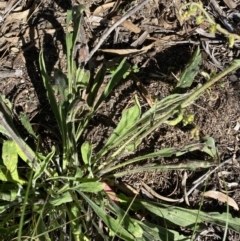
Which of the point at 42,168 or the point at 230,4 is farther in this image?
the point at 230,4

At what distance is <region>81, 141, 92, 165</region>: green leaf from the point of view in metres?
2.29

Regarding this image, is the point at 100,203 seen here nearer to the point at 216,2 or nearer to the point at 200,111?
the point at 200,111

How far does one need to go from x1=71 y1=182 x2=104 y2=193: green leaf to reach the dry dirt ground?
1.13 feet

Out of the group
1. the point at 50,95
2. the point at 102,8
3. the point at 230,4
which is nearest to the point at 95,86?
the point at 50,95

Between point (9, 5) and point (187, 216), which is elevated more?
point (9, 5)

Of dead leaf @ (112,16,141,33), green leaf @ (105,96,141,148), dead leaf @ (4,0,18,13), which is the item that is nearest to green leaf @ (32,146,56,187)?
green leaf @ (105,96,141,148)

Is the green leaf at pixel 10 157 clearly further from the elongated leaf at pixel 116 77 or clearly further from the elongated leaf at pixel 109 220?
the elongated leaf at pixel 116 77

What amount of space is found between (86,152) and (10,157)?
32 centimetres

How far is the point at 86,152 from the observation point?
2.31 m

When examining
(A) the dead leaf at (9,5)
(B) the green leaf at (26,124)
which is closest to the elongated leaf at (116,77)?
(B) the green leaf at (26,124)

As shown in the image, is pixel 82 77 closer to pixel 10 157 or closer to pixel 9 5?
pixel 10 157

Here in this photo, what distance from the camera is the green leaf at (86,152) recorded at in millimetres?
2285

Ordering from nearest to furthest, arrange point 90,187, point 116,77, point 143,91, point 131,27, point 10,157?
point 90,187, point 10,157, point 116,77, point 143,91, point 131,27

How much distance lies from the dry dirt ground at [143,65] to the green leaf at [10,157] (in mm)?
274
